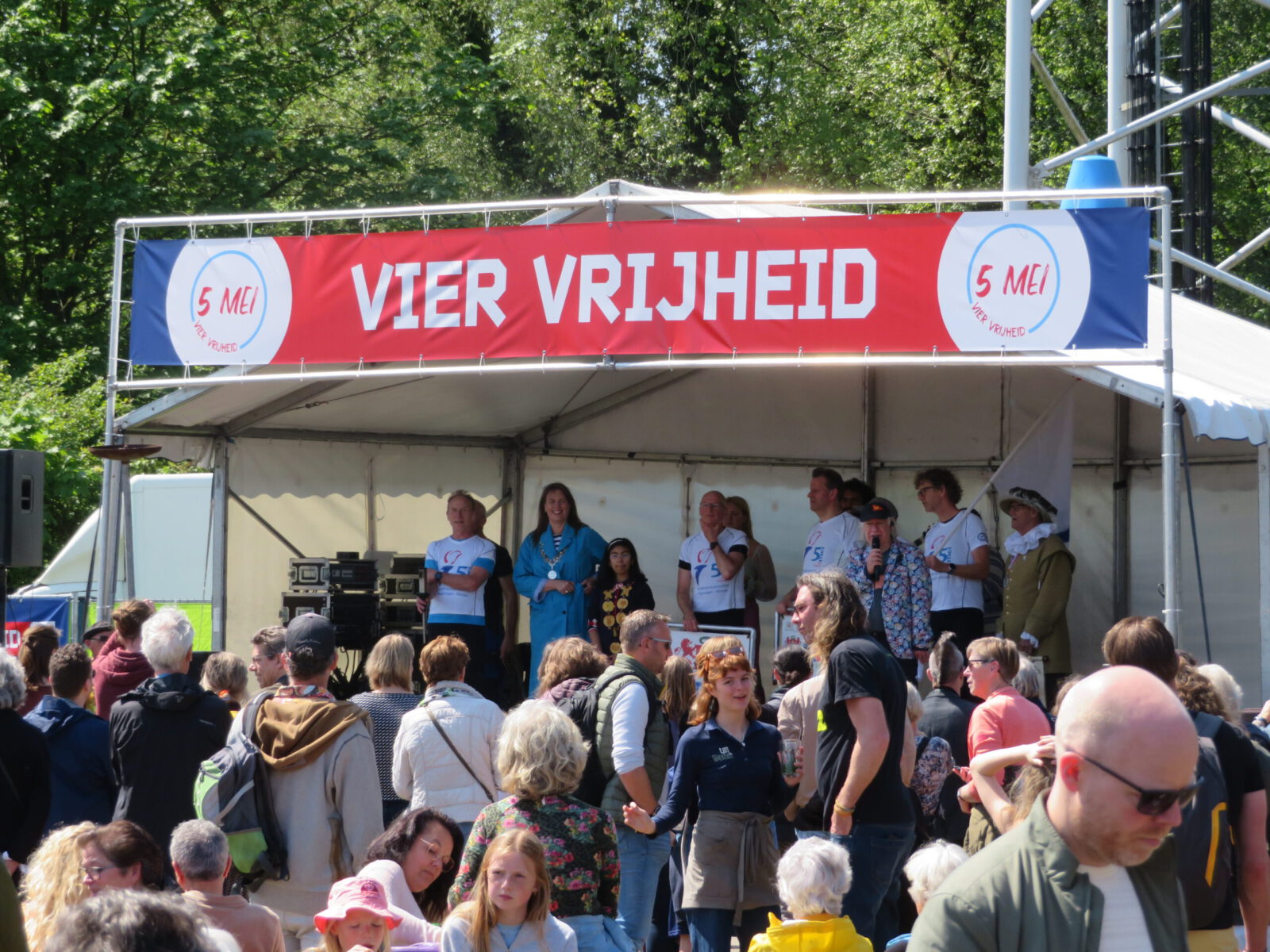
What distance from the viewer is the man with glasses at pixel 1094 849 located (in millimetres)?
2018

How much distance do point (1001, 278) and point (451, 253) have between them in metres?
3.02

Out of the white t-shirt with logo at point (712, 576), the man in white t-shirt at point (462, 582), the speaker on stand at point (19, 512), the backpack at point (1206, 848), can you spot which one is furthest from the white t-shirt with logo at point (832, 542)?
the backpack at point (1206, 848)

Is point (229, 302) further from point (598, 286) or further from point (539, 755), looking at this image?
point (539, 755)

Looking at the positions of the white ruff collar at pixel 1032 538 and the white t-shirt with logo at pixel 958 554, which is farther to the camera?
the white t-shirt with logo at pixel 958 554

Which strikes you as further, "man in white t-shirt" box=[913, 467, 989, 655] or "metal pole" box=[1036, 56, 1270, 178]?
"metal pole" box=[1036, 56, 1270, 178]

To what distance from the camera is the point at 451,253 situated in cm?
820

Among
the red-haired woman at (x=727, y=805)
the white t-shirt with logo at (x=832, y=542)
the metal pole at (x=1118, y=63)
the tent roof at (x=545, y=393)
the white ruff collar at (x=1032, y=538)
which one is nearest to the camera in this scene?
the red-haired woman at (x=727, y=805)

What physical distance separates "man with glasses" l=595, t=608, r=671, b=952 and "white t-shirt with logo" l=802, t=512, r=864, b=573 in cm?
439

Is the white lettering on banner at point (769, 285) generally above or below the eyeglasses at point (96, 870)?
above

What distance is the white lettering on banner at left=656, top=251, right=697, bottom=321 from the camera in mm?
7848

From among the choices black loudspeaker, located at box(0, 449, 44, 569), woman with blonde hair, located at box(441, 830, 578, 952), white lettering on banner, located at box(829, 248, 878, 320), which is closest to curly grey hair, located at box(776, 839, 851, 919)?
woman with blonde hair, located at box(441, 830, 578, 952)

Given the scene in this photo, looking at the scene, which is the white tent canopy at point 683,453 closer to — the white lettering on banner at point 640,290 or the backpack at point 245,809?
the white lettering on banner at point 640,290

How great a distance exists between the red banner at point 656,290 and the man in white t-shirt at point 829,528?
2.33 metres

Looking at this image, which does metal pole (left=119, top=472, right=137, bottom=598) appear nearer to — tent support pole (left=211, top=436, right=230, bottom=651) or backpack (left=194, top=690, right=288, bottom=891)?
tent support pole (left=211, top=436, right=230, bottom=651)
